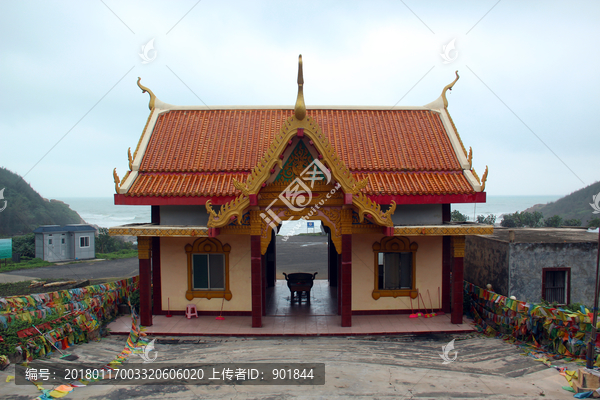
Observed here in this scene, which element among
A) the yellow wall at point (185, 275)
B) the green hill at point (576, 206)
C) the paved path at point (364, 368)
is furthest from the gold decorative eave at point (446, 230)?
the green hill at point (576, 206)

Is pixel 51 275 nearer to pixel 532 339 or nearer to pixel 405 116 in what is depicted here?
pixel 405 116

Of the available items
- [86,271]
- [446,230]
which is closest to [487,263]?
[446,230]

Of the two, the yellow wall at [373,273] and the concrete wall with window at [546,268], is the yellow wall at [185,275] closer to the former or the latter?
the yellow wall at [373,273]

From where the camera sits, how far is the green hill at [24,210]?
6384 centimetres

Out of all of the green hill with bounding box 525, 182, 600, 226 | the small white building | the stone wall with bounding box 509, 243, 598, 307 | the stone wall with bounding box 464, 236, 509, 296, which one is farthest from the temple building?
the green hill with bounding box 525, 182, 600, 226

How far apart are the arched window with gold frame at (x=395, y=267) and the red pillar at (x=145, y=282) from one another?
763 centimetres

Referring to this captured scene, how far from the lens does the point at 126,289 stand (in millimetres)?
14836

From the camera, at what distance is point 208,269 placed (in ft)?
45.5

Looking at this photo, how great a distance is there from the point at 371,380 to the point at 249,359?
3.17 metres

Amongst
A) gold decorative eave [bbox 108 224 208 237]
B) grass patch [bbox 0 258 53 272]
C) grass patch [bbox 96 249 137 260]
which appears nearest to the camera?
gold decorative eave [bbox 108 224 208 237]

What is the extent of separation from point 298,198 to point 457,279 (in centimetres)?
587

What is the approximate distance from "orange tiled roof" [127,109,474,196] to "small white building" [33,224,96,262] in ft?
77.4

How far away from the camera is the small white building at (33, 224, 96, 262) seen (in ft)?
111

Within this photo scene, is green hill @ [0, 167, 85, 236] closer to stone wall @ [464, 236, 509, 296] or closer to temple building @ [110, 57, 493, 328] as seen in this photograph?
temple building @ [110, 57, 493, 328]
